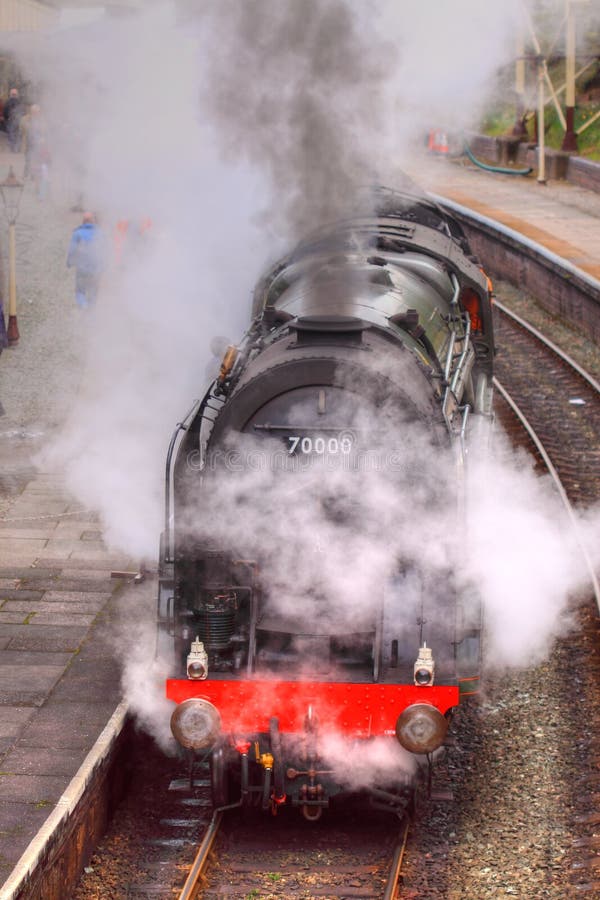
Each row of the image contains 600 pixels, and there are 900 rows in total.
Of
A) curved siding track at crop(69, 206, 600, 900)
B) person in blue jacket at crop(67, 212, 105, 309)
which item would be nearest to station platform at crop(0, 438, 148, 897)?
curved siding track at crop(69, 206, 600, 900)

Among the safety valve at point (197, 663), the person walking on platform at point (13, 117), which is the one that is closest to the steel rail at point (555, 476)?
the safety valve at point (197, 663)

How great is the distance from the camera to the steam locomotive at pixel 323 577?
17.7ft

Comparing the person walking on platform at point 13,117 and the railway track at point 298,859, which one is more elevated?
the person walking on platform at point 13,117

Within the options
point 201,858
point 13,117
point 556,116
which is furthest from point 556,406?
point 556,116

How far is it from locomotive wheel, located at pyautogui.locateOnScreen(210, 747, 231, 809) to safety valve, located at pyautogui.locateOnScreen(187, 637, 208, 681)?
439mm

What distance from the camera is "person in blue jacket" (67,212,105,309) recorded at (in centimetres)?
1420

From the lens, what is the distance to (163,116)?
1123 cm

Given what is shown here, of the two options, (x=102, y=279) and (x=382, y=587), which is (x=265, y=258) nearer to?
(x=382, y=587)

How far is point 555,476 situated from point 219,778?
5.67m

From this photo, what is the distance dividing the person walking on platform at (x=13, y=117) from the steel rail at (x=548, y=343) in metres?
8.34

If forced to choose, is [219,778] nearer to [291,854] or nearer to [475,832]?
[291,854]

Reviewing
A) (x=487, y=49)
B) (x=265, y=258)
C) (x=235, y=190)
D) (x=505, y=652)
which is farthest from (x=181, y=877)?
(x=487, y=49)

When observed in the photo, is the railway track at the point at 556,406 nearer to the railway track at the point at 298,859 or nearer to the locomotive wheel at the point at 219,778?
the railway track at the point at 298,859

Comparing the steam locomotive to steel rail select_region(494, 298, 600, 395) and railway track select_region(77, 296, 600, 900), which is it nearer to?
railway track select_region(77, 296, 600, 900)
